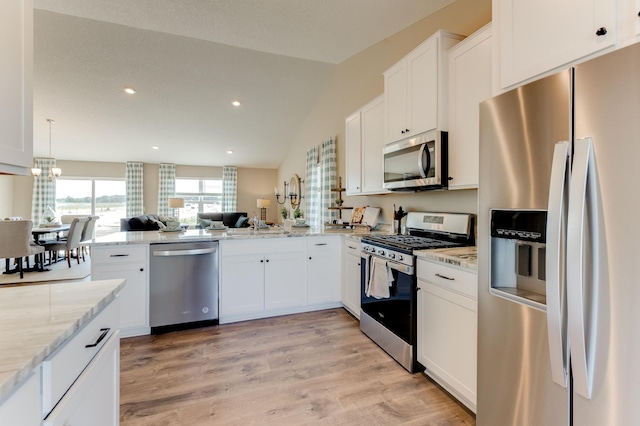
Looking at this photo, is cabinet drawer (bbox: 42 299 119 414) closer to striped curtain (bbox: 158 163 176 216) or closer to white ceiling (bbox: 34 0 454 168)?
white ceiling (bbox: 34 0 454 168)

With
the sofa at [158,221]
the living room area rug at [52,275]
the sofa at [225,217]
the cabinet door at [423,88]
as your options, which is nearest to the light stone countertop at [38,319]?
the cabinet door at [423,88]

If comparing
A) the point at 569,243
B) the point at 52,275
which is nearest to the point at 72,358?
the point at 569,243

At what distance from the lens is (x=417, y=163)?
7.80 ft

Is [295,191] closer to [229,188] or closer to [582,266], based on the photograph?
[229,188]

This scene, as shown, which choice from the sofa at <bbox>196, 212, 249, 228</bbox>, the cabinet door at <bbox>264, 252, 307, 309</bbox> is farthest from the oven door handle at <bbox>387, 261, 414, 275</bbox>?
the sofa at <bbox>196, 212, 249, 228</bbox>

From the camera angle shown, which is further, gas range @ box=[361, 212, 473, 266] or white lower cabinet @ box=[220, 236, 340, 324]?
white lower cabinet @ box=[220, 236, 340, 324]

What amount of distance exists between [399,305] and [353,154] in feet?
7.08

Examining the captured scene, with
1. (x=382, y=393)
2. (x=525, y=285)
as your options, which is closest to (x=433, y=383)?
(x=382, y=393)

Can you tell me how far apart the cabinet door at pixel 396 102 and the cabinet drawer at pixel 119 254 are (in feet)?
8.53

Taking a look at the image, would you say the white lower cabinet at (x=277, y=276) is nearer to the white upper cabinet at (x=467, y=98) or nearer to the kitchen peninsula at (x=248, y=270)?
the kitchen peninsula at (x=248, y=270)

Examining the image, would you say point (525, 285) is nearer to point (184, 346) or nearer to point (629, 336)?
point (629, 336)

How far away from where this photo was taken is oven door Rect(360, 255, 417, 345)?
2.11m

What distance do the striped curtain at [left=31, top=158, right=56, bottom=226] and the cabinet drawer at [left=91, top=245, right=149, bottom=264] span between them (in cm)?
705

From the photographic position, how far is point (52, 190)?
301 inches
